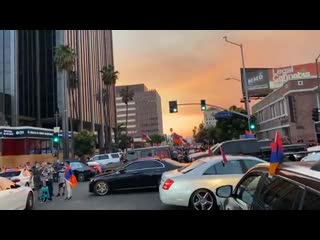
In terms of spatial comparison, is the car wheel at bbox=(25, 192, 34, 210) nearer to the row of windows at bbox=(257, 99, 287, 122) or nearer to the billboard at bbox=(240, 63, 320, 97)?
the row of windows at bbox=(257, 99, 287, 122)

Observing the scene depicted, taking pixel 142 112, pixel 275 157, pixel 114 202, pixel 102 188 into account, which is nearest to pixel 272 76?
pixel 102 188

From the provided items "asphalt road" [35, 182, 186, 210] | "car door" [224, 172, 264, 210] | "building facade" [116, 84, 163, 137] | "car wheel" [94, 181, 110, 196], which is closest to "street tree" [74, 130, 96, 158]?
"asphalt road" [35, 182, 186, 210]

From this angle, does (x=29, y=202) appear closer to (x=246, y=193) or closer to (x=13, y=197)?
(x=13, y=197)

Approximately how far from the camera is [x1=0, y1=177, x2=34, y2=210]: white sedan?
34.7 feet

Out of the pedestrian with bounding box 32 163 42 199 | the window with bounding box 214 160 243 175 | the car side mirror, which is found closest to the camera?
the car side mirror

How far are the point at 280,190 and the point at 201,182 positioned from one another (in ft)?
22.9

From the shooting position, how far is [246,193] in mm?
5047

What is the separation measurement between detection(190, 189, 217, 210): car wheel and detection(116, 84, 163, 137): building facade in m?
160

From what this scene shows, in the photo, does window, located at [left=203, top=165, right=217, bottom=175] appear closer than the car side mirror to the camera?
No
